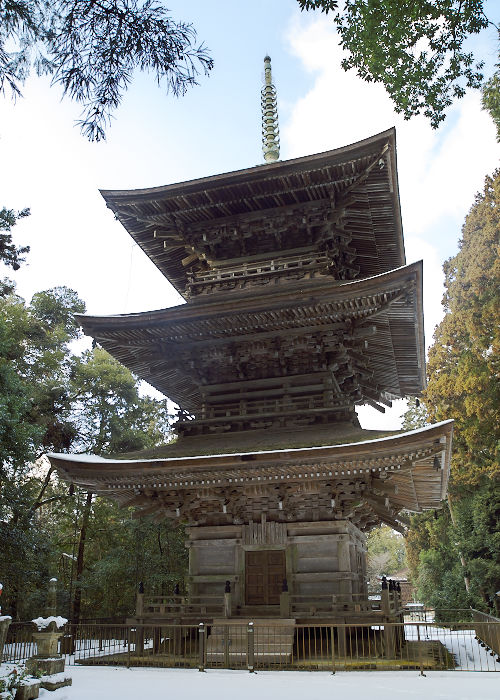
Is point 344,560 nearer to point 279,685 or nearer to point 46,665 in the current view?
point 279,685

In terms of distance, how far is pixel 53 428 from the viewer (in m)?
28.7

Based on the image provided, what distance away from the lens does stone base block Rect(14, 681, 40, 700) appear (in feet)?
27.7

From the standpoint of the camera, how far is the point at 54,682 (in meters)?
9.52

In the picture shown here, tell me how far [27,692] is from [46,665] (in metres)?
2.07

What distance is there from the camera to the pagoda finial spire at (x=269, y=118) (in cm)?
2008

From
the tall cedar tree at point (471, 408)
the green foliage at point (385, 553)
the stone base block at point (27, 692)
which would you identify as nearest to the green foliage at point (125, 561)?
the tall cedar tree at point (471, 408)

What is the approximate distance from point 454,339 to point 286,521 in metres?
20.1

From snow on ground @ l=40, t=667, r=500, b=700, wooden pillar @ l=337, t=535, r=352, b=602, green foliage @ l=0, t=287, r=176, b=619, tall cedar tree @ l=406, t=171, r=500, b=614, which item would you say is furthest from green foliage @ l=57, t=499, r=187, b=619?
snow on ground @ l=40, t=667, r=500, b=700

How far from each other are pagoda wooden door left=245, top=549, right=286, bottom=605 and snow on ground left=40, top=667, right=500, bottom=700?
2.42 metres

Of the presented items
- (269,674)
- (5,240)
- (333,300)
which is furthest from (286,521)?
(5,240)

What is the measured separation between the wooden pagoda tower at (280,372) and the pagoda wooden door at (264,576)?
0.11 ft

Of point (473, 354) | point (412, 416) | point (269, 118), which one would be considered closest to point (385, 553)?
point (412, 416)

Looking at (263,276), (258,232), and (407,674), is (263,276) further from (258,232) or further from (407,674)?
(407,674)

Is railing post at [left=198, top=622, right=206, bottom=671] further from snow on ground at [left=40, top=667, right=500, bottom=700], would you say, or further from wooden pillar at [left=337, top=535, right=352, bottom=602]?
wooden pillar at [left=337, top=535, right=352, bottom=602]
